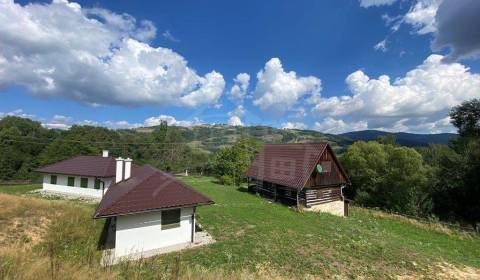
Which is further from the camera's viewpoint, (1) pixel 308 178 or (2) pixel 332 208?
(2) pixel 332 208

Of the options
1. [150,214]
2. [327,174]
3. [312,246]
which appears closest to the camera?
[312,246]

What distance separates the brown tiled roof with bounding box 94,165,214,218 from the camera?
12.3 meters

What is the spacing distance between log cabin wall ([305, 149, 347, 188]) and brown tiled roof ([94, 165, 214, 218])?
1320 cm

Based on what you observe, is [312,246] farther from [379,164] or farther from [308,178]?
[379,164]

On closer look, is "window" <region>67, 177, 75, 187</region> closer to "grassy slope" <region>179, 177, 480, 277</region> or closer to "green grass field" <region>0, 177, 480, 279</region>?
"green grass field" <region>0, 177, 480, 279</region>

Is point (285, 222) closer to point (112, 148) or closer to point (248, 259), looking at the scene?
point (248, 259)

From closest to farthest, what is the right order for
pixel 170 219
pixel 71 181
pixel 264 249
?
pixel 264 249 → pixel 170 219 → pixel 71 181

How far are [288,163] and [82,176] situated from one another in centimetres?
2268

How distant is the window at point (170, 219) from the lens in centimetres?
1377

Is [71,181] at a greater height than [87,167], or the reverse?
[87,167]

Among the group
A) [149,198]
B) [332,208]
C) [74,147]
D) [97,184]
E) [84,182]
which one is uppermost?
[74,147]

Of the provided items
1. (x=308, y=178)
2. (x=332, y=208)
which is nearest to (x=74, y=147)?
(x=308, y=178)

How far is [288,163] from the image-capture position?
87.9 ft

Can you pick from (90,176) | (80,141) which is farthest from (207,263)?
(80,141)
